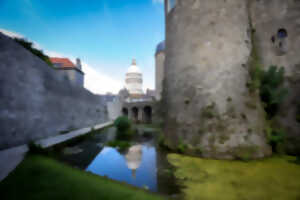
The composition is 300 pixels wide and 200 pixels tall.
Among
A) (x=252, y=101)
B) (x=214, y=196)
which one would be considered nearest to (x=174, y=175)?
(x=214, y=196)

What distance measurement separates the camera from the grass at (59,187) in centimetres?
234

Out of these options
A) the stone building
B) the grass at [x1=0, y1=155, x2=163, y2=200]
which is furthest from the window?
the stone building

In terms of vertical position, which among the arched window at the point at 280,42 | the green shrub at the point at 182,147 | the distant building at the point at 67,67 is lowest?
the green shrub at the point at 182,147

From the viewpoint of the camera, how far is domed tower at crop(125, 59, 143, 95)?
4322 centimetres

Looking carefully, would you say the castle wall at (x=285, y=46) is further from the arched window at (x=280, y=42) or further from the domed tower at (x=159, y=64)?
the domed tower at (x=159, y=64)

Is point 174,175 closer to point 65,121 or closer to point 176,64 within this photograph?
point 176,64

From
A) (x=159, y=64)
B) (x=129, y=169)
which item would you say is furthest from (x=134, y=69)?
(x=129, y=169)

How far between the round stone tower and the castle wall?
87cm

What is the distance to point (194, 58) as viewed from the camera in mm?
5742

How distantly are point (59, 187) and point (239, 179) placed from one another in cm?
384

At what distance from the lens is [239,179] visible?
11.3 feet

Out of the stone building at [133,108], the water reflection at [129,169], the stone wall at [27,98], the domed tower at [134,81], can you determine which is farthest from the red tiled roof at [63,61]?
the water reflection at [129,169]

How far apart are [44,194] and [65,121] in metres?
9.94

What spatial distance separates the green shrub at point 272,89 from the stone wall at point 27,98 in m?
10.3
